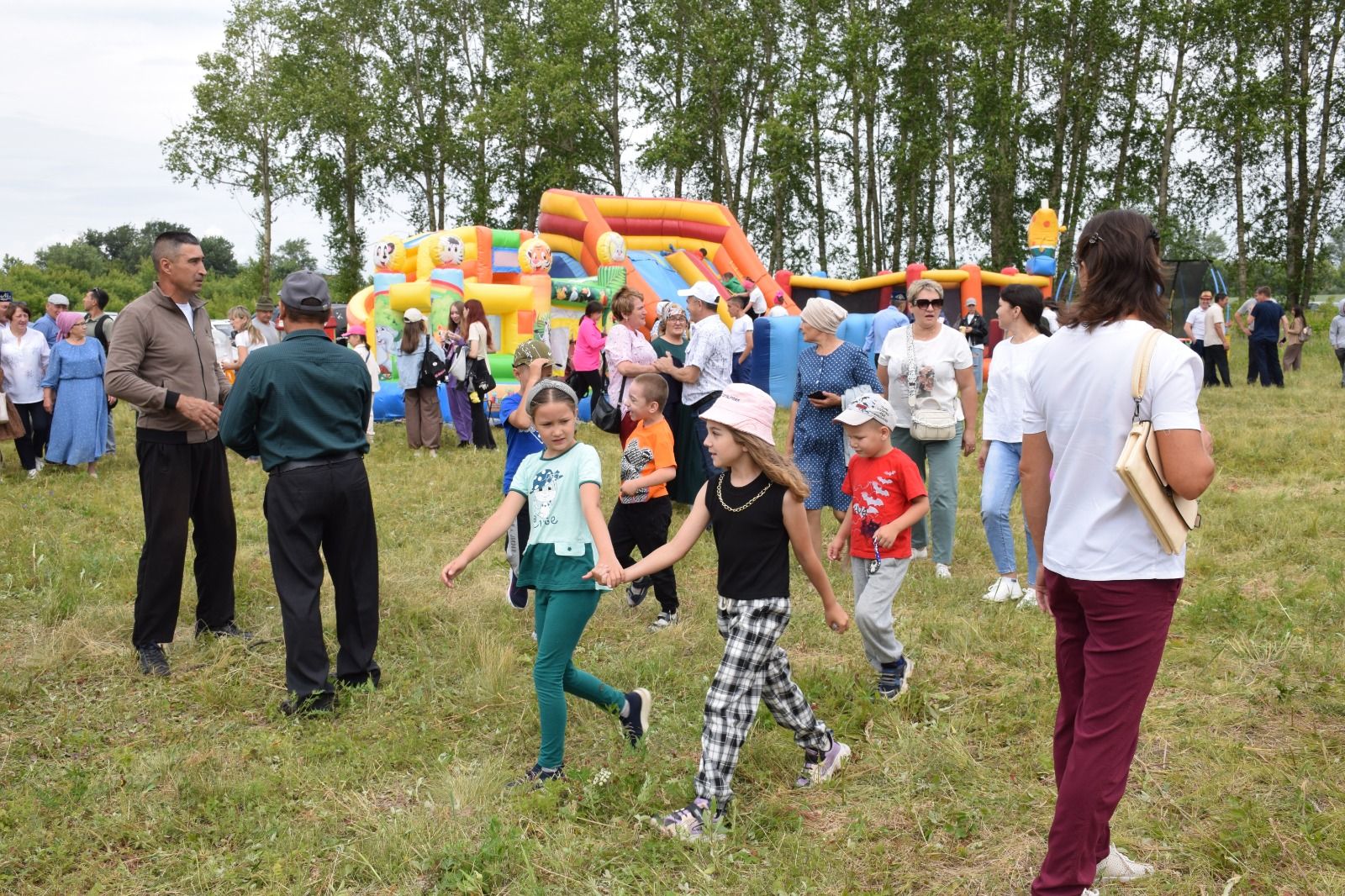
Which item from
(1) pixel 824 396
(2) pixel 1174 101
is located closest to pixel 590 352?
(1) pixel 824 396

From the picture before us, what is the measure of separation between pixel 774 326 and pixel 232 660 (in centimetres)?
1168

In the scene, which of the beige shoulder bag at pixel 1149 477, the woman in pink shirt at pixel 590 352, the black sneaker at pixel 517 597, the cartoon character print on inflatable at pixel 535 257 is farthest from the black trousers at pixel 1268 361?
the beige shoulder bag at pixel 1149 477

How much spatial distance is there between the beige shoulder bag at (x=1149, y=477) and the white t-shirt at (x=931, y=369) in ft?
12.4

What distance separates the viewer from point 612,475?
1022 cm

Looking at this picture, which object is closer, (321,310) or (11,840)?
(11,840)

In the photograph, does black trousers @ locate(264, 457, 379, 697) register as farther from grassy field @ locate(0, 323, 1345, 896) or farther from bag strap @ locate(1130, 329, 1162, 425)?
bag strap @ locate(1130, 329, 1162, 425)

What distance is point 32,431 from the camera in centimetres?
1088

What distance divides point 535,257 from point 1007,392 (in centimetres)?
1060

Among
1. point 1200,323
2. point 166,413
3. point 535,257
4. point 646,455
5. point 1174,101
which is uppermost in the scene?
point 1174,101

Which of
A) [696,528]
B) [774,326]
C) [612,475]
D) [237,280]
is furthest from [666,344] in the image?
[237,280]

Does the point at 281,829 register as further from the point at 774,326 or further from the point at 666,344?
the point at 774,326

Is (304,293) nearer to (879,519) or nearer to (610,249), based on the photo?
(879,519)

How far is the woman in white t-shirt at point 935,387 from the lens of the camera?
6.43 metres

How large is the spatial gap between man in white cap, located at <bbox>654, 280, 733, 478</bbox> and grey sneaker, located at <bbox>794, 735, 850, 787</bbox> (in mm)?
3610
